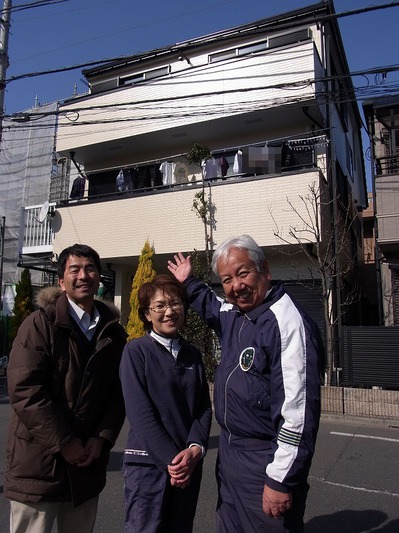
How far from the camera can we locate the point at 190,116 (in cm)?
1119

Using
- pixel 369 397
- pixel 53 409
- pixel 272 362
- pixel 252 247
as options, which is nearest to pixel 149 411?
pixel 53 409

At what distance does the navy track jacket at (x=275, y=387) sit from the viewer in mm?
1853

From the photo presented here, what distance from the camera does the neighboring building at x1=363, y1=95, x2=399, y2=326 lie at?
32.6 feet

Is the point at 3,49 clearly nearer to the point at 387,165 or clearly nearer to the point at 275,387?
the point at 387,165

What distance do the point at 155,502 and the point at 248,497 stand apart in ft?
1.48

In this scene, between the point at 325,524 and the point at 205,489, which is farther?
the point at 205,489

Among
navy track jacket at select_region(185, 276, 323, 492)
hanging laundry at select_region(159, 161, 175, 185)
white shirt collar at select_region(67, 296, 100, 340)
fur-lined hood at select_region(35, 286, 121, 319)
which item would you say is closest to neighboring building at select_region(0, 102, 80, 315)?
hanging laundry at select_region(159, 161, 175, 185)

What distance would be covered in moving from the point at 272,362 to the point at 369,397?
22.1ft

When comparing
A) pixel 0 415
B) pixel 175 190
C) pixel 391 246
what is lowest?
pixel 0 415

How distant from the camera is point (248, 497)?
79.4 inches

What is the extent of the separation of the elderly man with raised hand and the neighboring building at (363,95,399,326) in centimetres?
883

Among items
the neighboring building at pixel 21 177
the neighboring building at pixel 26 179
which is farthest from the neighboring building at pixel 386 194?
the neighboring building at pixel 21 177

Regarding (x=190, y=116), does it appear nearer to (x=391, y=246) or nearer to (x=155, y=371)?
(x=391, y=246)

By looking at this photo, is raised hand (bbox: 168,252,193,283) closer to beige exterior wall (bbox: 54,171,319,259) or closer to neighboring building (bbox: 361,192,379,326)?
beige exterior wall (bbox: 54,171,319,259)
